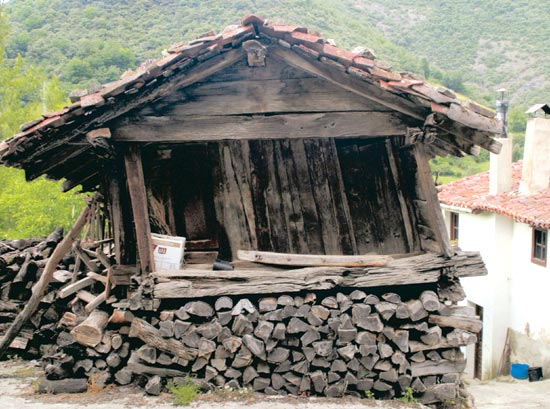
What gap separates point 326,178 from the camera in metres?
6.59

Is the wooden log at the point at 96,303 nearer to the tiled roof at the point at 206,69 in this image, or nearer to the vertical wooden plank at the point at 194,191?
the vertical wooden plank at the point at 194,191

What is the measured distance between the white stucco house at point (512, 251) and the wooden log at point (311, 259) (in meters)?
10.6

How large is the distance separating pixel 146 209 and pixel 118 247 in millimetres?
712

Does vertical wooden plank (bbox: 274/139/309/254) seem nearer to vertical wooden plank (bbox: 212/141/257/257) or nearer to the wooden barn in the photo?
the wooden barn

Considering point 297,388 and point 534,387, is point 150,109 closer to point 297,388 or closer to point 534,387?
point 297,388

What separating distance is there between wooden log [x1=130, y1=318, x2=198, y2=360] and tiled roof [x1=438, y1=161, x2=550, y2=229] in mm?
11331

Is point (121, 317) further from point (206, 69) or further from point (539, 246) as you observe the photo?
point (539, 246)

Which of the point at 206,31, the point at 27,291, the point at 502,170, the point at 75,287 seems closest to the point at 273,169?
the point at 75,287

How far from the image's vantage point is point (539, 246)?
16.8m

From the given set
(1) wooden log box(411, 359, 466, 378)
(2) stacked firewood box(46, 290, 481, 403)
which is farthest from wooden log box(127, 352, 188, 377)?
(1) wooden log box(411, 359, 466, 378)

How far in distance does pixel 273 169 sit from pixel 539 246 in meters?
12.7

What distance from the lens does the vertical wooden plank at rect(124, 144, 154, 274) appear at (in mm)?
6031

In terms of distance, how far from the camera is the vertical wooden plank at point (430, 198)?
237 inches

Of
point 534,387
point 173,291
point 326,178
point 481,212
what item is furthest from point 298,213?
point 481,212
